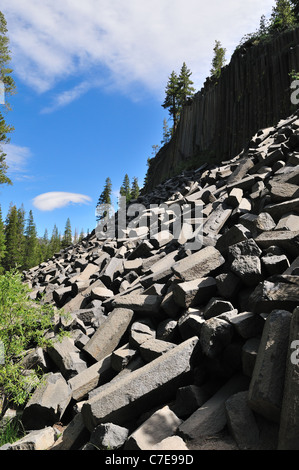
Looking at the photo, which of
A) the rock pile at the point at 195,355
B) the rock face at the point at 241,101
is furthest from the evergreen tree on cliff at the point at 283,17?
the rock pile at the point at 195,355

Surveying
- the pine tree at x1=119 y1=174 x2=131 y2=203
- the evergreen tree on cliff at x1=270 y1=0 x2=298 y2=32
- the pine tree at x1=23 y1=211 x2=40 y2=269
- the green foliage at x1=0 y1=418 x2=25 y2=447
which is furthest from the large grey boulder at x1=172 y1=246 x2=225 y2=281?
the pine tree at x1=119 y1=174 x2=131 y2=203

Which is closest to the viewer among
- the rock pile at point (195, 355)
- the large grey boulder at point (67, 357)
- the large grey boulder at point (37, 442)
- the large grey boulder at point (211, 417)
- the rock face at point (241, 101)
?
the rock pile at point (195, 355)

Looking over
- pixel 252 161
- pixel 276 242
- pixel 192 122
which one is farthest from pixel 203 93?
pixel 276 242

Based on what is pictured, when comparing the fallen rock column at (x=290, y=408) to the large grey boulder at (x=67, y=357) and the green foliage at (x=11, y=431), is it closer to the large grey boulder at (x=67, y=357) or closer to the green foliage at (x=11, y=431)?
the large grey boulder at (x=67, y=357)

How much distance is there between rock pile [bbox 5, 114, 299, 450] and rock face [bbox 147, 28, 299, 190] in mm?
8571

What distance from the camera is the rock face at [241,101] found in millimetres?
16250

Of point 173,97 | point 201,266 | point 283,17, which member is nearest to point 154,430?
point 201,266

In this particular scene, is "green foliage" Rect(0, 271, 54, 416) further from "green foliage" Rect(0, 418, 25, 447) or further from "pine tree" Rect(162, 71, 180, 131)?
"pine tree" Rect(162, 71, 180, 131)

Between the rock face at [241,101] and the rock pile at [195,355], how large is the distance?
28.1 ft

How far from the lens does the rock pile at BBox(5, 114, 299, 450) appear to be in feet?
7.43

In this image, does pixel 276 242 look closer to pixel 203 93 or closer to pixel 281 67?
pixel 281 67

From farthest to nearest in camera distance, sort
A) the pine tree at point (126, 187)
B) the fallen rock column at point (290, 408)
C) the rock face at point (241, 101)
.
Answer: the pine tree at point (126, 187), the rock face at point (241, 101), the fallen rock column at point (290, 408)

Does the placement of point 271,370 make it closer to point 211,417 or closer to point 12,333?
point 211,417

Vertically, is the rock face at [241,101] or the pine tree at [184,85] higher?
the pine tree at [184,85]
